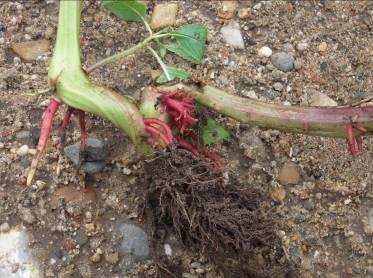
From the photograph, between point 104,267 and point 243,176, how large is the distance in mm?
508

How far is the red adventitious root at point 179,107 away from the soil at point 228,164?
0.39 feet

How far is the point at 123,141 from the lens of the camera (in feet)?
6.21

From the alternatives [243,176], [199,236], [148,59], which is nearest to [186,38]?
[148,59]

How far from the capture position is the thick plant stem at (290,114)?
1604 millimetres

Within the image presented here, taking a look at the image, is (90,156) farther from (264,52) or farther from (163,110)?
(264,52)

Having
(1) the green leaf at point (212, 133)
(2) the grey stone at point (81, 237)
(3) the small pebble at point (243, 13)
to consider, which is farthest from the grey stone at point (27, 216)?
(3) the small pebble at point (243, 13)

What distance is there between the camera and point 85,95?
63.8 inches

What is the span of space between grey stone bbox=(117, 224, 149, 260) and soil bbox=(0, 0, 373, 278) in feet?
0.09

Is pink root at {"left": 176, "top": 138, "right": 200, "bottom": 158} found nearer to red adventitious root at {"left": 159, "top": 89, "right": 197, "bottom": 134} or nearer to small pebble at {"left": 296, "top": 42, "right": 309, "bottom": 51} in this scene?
red adventitious root at {"left": 159, "top": 89, "right": 197, "bottom": 134}

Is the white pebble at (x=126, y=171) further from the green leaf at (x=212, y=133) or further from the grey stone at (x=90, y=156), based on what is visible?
the green leaf at (x=212, y=133)

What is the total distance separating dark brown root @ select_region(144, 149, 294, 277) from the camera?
5.28 feet

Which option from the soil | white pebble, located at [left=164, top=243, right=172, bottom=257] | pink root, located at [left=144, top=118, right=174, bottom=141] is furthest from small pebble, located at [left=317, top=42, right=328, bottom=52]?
white pebble, located at [left=164, top=243, right=172, bottom=257]

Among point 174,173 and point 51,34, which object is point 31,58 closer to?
point 51,34

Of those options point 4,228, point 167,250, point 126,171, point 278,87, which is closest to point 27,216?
point 4,228
